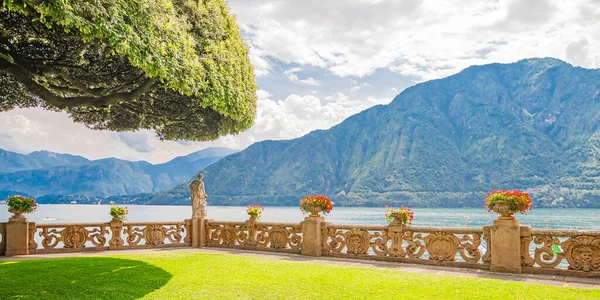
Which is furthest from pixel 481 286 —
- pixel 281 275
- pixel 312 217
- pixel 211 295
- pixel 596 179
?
pixel 596 179

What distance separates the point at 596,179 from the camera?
5768 inches

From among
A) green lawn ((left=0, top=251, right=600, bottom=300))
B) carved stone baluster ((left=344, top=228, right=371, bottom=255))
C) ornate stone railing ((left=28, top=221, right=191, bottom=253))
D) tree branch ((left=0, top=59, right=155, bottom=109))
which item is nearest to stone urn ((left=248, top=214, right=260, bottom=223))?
ornate stone railing ((left=28, top=221, right=191, bottom=253))

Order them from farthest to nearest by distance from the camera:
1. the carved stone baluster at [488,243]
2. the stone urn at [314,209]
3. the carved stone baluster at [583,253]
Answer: the stone urn at [314,209] → the carved stone baluster at [488,243] → the carved stone baluster at [583,253]

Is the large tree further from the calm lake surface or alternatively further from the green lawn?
the calm lake surface

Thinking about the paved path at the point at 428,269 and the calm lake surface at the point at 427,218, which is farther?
the calm lake surface at the point at 427,218

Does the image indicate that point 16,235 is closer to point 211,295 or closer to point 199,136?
point 199,136

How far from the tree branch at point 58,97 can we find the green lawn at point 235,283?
156 inches

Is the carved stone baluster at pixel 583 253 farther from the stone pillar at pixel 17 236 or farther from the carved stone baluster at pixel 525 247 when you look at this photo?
the stone pillar at pixel 17 236

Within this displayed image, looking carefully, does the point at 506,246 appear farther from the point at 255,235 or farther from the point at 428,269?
the point at 255,235

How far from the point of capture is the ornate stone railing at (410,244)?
11.8 m

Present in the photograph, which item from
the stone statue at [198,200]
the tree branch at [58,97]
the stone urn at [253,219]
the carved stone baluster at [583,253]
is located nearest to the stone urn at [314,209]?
the stone urn at [253,219]

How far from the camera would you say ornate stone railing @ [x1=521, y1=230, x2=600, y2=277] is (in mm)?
10016

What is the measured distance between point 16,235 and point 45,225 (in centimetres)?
95

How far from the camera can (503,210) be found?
11.0 meters
